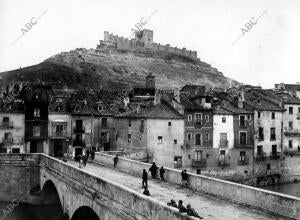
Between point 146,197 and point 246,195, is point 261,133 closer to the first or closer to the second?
point 246,195

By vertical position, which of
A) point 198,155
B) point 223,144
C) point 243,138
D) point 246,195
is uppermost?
point 243,138

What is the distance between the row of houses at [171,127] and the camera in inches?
2041

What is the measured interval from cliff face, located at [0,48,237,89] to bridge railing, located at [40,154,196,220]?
269ft

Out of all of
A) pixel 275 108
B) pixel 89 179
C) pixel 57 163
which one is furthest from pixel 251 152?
pixel 89 179

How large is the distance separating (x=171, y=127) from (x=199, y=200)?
31751 mm

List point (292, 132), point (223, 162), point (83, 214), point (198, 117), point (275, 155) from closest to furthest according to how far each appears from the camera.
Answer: point (83, 214)
point (198, 117)
point (223, 162)
point (275, 155)
point (292, 132)

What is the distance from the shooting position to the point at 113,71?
144 m

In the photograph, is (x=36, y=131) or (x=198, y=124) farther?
(x=36, y=131)

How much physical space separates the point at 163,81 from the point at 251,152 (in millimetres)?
Answer: 97647

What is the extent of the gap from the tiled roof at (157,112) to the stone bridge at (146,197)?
48.5ft

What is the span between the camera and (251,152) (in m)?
56.6

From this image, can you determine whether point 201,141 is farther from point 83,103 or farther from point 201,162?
point 83,103

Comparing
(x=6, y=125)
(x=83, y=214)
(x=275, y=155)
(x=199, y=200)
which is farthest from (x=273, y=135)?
(x=199, y=200)

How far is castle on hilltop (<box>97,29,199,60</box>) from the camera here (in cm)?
16738
